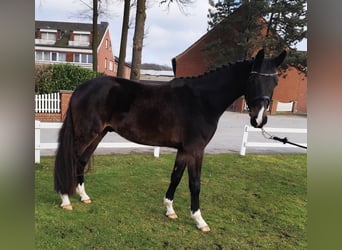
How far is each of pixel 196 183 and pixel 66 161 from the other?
1064 millimetres

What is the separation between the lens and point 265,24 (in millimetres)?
2482

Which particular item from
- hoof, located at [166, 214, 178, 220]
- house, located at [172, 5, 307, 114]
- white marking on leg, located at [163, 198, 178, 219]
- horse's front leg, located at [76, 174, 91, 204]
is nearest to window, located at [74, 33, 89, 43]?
house, located at [172, 5, 307, 114]

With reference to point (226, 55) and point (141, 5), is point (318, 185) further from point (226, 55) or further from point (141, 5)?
point (226, 55)

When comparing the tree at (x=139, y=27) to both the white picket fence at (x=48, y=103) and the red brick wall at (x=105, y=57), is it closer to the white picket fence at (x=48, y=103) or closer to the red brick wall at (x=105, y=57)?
the red brick wall at (x=105, y=57)

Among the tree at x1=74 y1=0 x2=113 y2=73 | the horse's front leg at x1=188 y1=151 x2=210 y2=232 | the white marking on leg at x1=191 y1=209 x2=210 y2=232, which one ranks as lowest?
the white marking on leg at x1=191 y1=209 x2=210 y2=232

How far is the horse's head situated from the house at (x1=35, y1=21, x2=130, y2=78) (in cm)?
106

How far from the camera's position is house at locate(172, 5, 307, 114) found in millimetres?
2322

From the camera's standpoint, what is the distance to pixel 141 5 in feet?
6.77

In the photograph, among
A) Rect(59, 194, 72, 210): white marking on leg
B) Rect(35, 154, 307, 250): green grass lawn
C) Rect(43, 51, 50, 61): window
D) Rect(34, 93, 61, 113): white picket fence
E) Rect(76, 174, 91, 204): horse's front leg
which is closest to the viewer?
Rect(43, 51, 50, 61): window

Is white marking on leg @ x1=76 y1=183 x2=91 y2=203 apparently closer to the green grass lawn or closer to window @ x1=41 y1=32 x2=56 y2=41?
the green grass lawn

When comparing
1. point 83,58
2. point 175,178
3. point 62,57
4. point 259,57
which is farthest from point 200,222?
point 62,57

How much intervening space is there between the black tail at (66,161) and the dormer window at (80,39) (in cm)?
55

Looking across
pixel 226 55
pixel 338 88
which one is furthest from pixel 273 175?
pixel 338 88

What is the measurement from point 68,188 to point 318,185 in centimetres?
183
